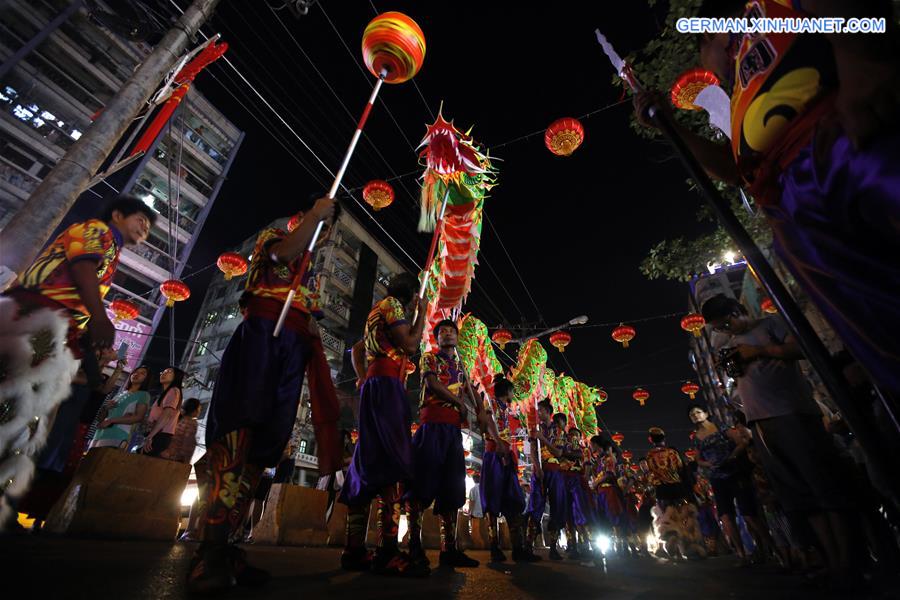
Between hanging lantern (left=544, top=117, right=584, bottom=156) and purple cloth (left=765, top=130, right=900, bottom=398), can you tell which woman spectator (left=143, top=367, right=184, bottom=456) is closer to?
purple cloth (left=765, top=130, right=900, bottom=398)

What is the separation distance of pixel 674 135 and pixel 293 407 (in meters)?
2.16

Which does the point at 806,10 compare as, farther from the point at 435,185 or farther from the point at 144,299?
the point at 144,299

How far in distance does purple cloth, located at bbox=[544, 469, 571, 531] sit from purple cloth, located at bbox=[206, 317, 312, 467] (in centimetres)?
581

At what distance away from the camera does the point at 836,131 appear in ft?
3.59

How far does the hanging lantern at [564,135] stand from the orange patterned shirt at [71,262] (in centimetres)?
675

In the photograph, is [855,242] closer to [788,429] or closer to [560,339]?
[788,429]

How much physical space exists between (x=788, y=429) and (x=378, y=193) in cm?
852

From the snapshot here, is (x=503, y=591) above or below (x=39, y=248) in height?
below

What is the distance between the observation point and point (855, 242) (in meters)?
1.07

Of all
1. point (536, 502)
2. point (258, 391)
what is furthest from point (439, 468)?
point (536, 502)

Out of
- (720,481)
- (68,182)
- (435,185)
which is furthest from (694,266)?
(68,182)

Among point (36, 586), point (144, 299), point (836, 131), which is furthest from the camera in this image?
point (144, 299)

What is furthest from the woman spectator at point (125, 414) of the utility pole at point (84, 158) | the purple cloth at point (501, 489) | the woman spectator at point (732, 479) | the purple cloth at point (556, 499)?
the woman spectator at point (732, 479)

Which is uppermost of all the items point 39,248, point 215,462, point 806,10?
point 39,248
